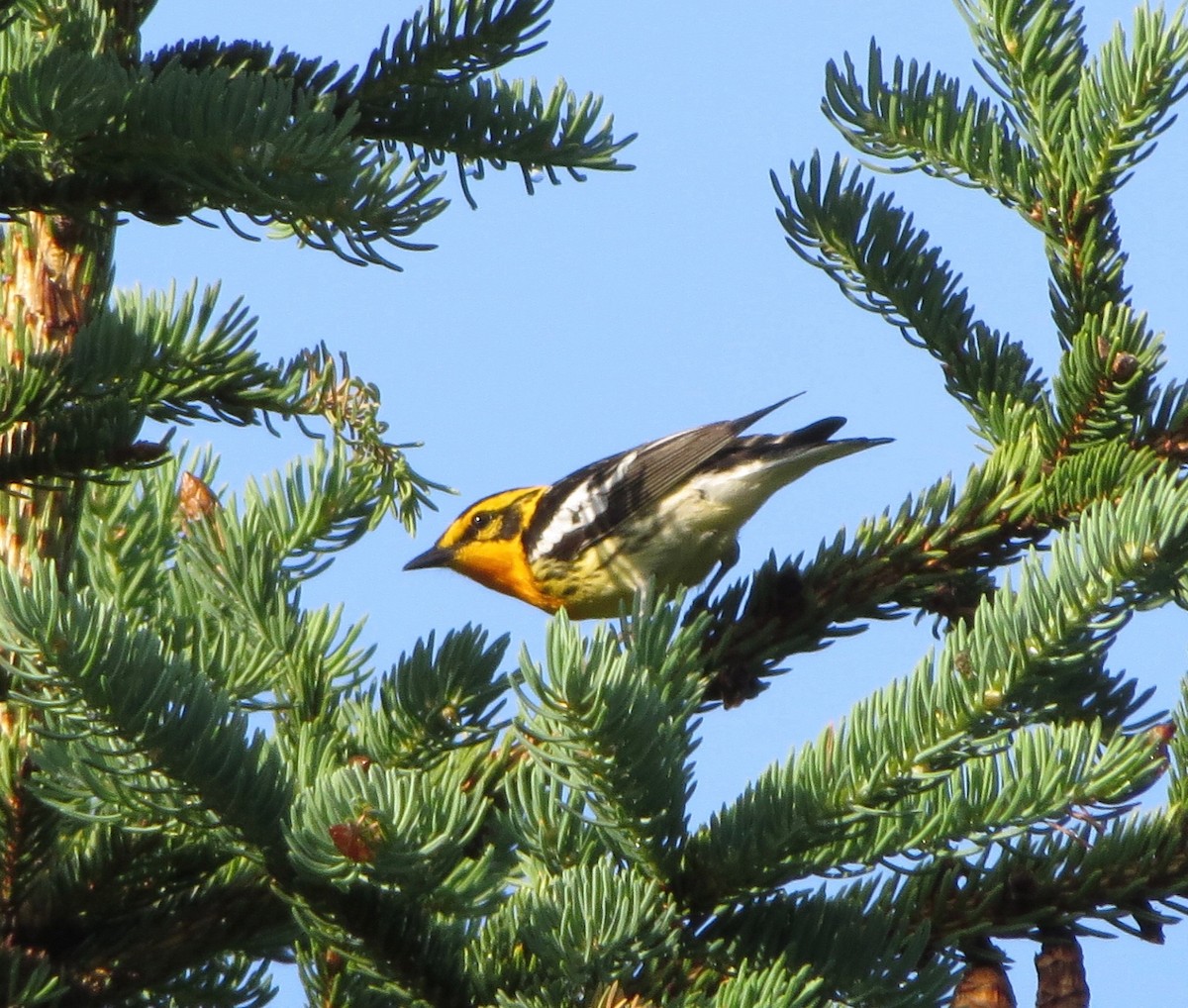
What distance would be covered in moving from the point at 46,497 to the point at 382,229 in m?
0.72

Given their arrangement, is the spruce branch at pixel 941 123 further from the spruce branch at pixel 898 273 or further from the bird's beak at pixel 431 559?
the bird's beak at pixel 431 559

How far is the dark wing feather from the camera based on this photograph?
441 cm

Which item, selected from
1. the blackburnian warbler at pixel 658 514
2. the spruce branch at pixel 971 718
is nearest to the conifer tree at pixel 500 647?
the spruce branch at pixel 971 718

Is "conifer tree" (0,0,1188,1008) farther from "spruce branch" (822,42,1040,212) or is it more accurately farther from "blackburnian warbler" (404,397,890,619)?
"blackburnian warbler" (404,397,890,619)

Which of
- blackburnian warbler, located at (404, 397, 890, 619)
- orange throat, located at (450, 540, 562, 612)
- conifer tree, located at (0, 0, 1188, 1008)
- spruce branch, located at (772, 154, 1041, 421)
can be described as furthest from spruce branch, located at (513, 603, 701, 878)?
orange throat, located at (450, 540, 562, 612)

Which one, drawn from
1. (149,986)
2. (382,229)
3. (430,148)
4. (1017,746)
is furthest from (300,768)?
(430,148)

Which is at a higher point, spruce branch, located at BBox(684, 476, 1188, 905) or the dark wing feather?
the dark wing feather

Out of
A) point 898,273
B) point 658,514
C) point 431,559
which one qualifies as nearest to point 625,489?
point 658,514

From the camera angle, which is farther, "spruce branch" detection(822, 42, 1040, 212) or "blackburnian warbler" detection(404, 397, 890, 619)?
"blackburnian warbler" detection(404, 397, 890, 619)

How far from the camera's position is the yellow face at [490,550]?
15.9ft

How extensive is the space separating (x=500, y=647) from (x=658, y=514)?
305cm

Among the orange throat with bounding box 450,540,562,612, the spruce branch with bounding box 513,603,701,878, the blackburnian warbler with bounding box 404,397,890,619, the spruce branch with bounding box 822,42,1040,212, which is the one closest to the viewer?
the spruce branch with bounding box 513,603,701,878

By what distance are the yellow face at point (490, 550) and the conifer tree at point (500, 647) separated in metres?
2.69

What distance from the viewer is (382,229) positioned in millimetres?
1415
